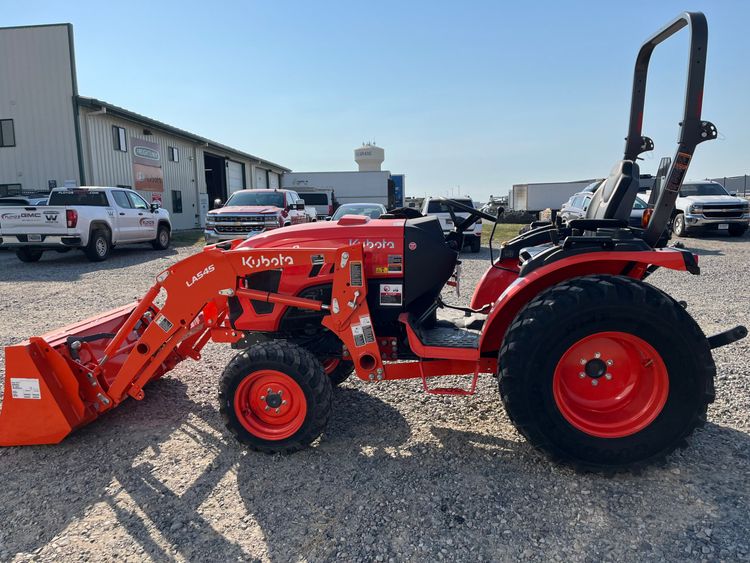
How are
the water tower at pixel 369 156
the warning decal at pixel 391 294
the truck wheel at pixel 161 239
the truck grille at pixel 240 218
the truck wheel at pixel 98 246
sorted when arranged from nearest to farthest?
the warning decal at pixel 391 294, the truck wheel at pixel 98 246, the truck grille at pixel 240 218, the truck wheel at pixel 161 239, the water tower at pixel 369 156

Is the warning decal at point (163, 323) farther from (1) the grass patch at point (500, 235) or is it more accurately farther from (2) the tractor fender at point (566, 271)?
(1) the grass patch at point (500, 235)

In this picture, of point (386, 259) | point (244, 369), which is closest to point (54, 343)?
point (244, 369)

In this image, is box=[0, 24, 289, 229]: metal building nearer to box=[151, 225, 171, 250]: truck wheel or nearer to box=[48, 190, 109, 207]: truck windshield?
box=[151, 225, 171, 250]: truck wheel

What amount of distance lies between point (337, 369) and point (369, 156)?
5280 centimetres

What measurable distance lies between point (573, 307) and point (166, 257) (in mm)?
12346

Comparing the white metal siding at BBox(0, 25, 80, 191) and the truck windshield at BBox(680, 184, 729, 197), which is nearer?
the truck windshield at BBox(680, 184, 729, 197)

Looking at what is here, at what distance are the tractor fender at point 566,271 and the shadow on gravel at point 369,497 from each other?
77 cm

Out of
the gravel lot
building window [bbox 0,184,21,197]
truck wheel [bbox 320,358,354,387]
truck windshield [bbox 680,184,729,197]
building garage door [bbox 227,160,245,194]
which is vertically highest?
building garage door [bbox 227,160,245,194]

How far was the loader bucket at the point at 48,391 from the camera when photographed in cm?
297

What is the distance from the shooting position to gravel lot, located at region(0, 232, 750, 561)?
2.22m

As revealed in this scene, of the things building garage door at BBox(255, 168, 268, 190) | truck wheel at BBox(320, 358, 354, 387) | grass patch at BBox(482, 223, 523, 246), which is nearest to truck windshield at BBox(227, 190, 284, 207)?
grass patch at BBox(482, 223, 523, 246)

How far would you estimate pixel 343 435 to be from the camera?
3.23 m

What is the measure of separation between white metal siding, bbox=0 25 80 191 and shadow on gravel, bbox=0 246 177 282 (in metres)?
4.97

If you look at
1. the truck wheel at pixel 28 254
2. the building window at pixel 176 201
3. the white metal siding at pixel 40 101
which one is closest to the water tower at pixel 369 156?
the building window at pixel 176 201
